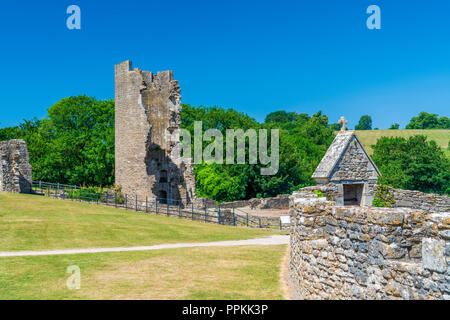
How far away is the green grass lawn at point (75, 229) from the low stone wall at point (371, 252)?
406 inches

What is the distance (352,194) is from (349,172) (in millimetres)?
1123

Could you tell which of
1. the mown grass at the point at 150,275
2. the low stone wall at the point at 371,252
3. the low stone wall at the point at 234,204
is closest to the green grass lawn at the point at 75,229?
the mown grass at the point at 150,275

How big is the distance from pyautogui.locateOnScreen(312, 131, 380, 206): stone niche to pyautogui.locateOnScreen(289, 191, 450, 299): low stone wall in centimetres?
457

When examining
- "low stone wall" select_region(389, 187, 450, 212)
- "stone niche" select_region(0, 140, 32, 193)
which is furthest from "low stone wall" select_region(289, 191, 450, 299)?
"stone niche" select_region(0, 140, 32, 193)

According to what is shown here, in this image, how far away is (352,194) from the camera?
13.8m

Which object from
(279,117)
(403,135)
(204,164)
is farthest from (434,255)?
(279,117)

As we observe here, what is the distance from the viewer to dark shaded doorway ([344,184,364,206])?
13641 mm

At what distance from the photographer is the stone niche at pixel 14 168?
1182 inches

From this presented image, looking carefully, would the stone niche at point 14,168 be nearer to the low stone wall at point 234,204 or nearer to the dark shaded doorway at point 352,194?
the low stone wall at point 234,204

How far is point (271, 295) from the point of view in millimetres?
8547

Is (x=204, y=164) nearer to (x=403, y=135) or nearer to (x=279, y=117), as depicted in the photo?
(x=403, y=135)

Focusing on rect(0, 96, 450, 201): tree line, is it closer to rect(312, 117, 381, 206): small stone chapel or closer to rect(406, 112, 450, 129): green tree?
Answer: rect(312, 117, 381, 206): small stone chapel

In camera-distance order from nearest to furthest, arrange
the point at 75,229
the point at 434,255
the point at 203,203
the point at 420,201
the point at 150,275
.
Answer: the point at 434,255 < the point at 150,275 < the point at 420,201 < the point at 75,229 < the point at 203,203

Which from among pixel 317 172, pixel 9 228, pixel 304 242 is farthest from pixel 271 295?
pixel 9 228
